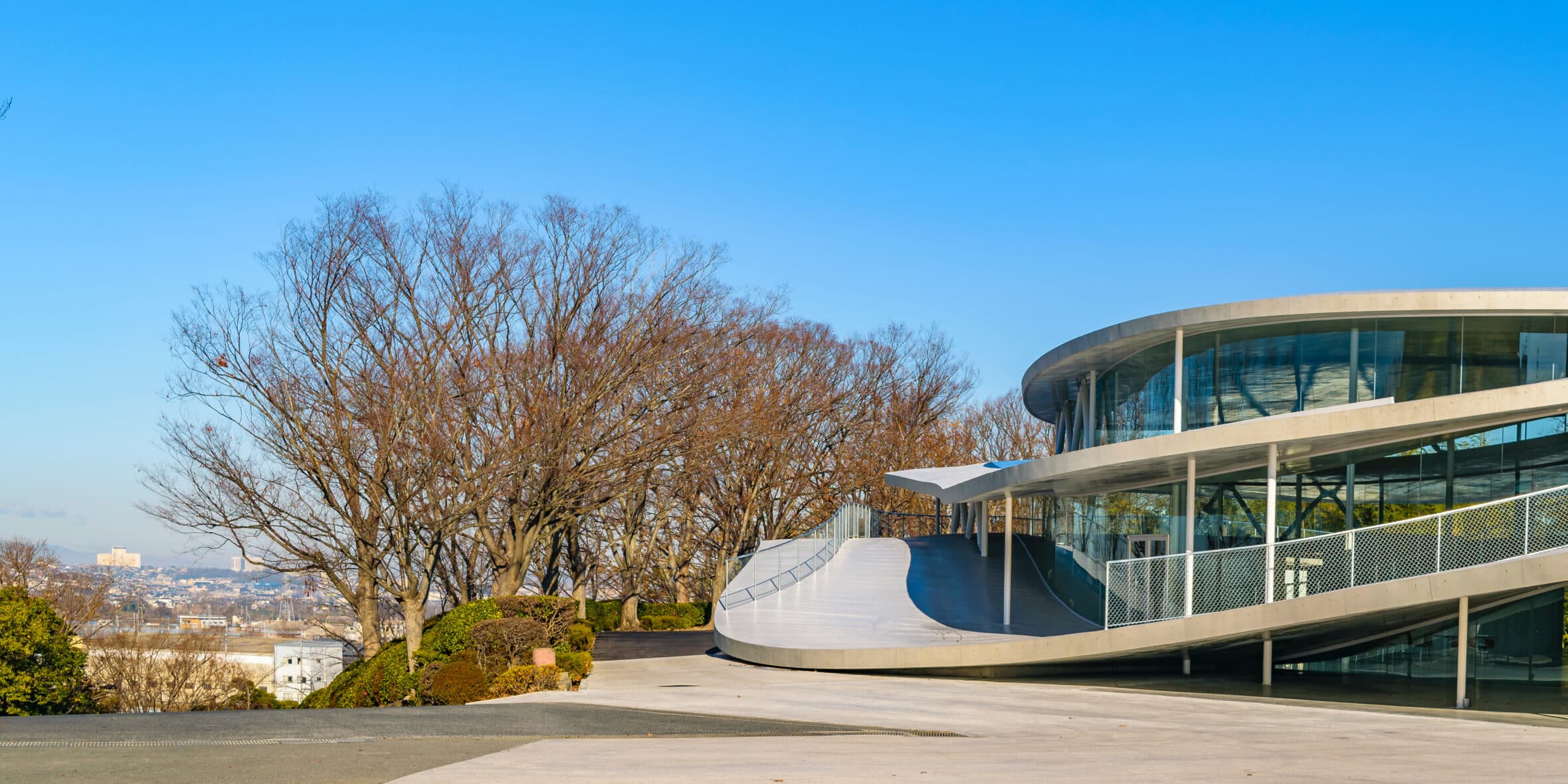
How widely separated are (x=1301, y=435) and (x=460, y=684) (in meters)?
14.2

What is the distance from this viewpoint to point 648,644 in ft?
103

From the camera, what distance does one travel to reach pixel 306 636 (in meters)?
64.7

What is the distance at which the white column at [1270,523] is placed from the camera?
1959cm

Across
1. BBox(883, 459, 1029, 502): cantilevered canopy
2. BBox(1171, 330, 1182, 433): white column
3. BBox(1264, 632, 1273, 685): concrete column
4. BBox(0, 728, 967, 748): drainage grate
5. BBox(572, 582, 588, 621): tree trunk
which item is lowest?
BBox(572, 582, 588, 621): tree trunk

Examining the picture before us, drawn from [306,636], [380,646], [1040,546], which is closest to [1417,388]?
[1040,546]

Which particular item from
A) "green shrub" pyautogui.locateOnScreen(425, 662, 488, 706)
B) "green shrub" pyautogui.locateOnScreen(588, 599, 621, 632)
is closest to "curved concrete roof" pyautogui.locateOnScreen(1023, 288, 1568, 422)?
"green shrub" pyautogui.locateOnScreen(425, 662, 488, 706)

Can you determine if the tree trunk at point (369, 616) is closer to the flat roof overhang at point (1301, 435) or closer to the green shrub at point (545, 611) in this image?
the green shrub at point (545, 611)

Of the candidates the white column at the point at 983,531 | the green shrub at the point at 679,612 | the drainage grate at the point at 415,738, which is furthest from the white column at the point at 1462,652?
the green shrub at the point at 679,612

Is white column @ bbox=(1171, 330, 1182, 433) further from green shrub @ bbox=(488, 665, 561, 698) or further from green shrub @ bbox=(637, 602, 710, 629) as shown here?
green shrub @ bbox=(637, 602, 710, 629)

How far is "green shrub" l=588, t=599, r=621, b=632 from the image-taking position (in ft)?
128

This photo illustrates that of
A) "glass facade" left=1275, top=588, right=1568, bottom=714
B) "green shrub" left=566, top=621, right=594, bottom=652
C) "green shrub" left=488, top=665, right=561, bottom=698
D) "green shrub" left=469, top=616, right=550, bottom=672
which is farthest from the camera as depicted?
"green shrub" left=566, top=621, right=594, bottom=652

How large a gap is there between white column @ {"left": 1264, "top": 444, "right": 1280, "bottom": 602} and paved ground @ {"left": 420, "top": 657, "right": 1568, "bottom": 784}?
6.38 ft

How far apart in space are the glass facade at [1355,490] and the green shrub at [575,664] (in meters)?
10.6

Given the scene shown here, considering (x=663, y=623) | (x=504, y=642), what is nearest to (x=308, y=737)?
(x=504, y=642)
